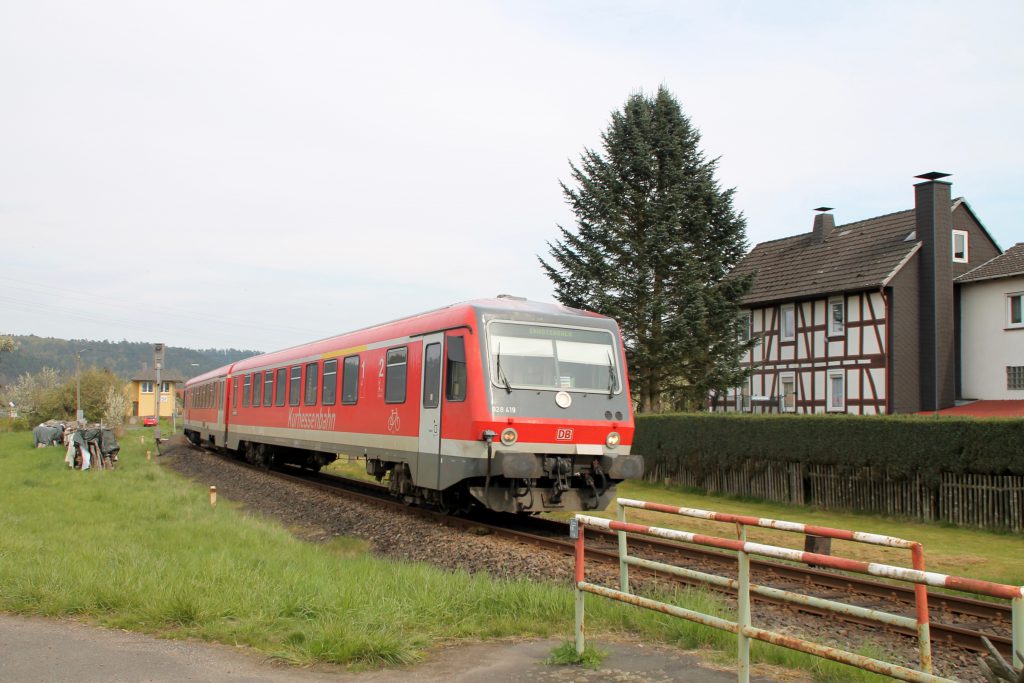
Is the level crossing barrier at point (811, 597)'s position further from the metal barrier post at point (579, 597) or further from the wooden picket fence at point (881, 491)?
the wooden picket fence at point (881, 491)

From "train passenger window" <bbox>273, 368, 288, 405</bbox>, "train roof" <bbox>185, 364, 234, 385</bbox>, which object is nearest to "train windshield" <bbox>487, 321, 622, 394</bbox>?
"train passenger window" <bbox>273, 368, 288, 405</bbox>

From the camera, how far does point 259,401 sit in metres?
24.7

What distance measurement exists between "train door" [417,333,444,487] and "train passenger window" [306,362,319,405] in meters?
6.42

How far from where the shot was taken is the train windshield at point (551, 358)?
12.3 metres

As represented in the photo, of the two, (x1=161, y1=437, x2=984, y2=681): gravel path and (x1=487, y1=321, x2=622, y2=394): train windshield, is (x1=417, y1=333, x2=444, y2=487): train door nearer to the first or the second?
(x1=161, y1=437, x2=984, y2=681): gravel path

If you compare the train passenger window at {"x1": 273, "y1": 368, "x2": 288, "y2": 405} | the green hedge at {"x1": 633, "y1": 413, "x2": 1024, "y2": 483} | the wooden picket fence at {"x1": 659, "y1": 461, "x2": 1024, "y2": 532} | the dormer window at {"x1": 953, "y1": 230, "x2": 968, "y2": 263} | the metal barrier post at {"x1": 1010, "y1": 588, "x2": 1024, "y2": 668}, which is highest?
the dormer window at {"x1": 953, "y1": 230, "x2": 968, "y2": 263}

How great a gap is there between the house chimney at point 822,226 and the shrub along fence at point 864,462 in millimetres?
20039

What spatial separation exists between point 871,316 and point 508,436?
2529 centimetres

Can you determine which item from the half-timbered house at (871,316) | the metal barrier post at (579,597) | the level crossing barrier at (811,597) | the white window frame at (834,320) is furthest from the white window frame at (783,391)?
the metal barrier post at (579,597)

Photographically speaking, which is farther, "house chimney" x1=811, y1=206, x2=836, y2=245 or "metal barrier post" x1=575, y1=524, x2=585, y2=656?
"house chimney" x1=811, y1=206, x2=836, y2=245

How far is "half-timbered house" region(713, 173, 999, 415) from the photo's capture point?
A: 3297 centimetres

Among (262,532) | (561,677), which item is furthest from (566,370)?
(561,677)

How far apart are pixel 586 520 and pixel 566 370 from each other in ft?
21.9

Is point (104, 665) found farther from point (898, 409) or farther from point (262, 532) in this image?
point (898, 409)
